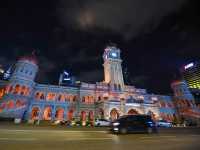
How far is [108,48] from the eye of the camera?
75.4m

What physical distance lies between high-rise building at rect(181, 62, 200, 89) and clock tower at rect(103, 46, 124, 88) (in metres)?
113

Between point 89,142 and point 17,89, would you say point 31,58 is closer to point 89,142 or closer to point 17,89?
point 17,89

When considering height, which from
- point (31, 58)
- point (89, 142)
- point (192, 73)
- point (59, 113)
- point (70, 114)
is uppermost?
point (192, 73)

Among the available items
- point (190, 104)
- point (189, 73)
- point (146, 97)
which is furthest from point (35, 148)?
point (189, 73)

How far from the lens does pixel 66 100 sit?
57375mm

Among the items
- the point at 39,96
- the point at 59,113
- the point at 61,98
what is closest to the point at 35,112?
the point at 39,96

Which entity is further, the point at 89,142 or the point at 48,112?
the point at 48,112

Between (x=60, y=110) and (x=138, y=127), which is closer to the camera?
(x=138, y=127)

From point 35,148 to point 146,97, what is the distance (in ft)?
200

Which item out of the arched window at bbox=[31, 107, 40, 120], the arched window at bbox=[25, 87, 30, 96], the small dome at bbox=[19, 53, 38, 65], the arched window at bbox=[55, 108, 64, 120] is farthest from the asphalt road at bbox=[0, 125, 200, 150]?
the arched window at bbox=[55, 108, 64, 120]

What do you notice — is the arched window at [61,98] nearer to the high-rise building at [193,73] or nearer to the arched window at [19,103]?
the arched window at [19,103]

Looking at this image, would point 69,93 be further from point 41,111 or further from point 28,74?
point 28,74

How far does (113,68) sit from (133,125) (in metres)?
55.3

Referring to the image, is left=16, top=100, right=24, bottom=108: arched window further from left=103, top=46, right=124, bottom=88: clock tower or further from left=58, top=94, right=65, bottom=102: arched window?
left=103, top=46, right=124, bottom=88: clock tower
